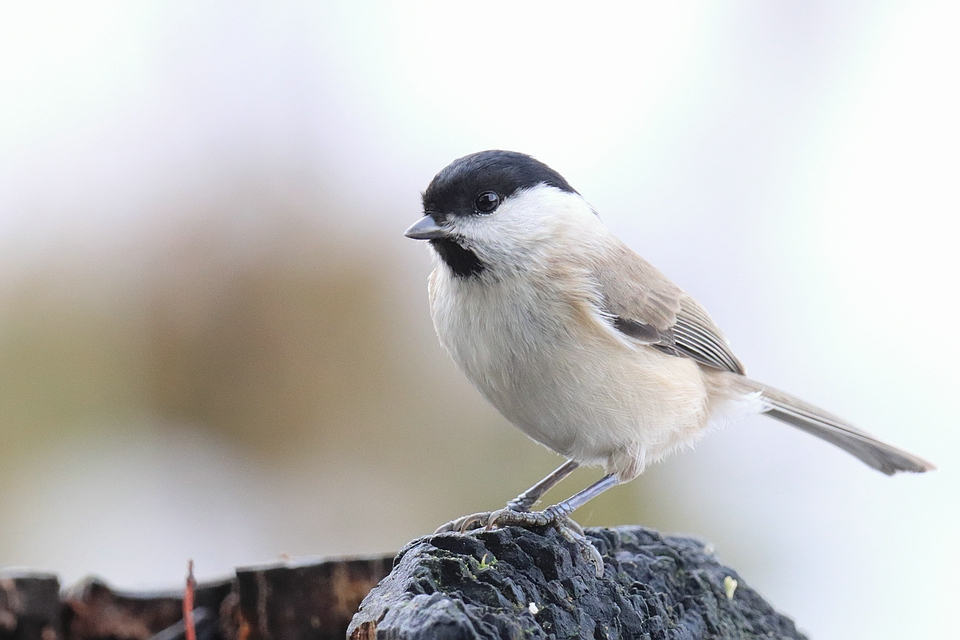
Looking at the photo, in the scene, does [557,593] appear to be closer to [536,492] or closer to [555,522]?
[555,522]

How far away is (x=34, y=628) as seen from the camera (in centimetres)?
167

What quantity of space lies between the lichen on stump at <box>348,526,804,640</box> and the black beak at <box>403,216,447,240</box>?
0.60 meters

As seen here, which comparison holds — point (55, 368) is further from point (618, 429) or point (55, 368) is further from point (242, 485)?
point (618, 429)

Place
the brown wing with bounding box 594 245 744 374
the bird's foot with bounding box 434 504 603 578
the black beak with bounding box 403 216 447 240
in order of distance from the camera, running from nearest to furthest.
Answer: the bird's foot with bounding box 434 504 603 578 → the black beak with bounding box 403 216 447 240 → the brown wing with bounding box 594 245 744 374

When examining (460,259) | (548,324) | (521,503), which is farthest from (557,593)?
(460,259)

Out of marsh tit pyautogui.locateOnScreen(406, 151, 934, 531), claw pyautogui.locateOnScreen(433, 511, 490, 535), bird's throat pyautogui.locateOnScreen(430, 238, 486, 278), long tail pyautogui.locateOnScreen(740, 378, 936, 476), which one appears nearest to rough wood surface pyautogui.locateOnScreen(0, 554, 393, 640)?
claw pyautogui.locateOnScreen(433, 511, 490, 535)

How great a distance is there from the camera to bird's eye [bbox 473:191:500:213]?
1.62 meters

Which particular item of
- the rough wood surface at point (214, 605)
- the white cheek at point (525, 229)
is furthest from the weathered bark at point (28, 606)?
the white cheek at point (525, 229)

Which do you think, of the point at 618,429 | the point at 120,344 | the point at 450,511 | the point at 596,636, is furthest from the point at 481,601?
the point at 120,344

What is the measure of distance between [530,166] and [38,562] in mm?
2612

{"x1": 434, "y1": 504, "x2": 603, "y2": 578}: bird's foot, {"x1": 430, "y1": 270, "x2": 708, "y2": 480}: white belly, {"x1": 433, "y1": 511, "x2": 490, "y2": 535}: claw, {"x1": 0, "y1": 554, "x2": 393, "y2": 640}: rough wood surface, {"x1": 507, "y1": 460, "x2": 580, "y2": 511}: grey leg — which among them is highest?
{"x1": 430, "y1": 270, "x2": 708, "y2": 480}: white belly

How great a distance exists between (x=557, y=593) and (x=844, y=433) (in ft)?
4.06

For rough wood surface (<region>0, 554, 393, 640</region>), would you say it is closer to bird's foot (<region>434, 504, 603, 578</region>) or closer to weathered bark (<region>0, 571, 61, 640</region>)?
weathered bark (<region>0, 571, 61, 640</region>)

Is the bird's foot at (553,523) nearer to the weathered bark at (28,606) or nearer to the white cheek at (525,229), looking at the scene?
the white cheek at (525,229)
